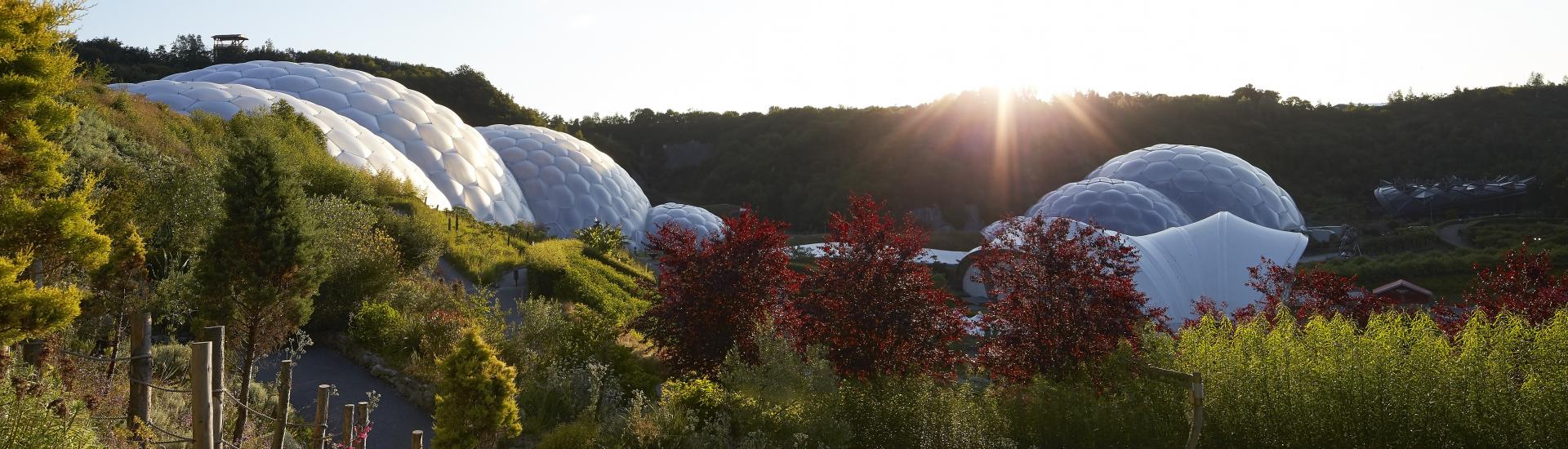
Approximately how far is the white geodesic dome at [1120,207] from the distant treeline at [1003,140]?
23.9 meters

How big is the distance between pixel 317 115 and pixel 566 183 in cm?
1103

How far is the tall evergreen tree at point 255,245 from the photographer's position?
764 centimetres

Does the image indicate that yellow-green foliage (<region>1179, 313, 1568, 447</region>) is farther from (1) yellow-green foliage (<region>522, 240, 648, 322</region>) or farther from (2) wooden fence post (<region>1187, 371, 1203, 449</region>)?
(1) yellow-green foliage (<region>522, 240, 648, 322</region>)

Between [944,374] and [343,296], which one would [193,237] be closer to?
[343,296]

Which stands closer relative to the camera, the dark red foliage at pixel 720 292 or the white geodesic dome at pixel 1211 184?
the dark red foliage at pixel 720 292

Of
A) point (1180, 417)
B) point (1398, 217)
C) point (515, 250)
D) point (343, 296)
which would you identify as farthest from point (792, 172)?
point (1180, 417)

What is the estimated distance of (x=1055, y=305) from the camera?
8.27 m

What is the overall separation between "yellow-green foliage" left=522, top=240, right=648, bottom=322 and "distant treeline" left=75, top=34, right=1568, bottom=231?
136 ft

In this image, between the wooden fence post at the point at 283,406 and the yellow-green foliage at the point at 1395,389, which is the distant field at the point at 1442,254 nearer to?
the yellow-green foliage at the point at 1395,389

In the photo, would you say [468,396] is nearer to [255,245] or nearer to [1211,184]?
[255,245]

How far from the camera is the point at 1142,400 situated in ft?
26.3

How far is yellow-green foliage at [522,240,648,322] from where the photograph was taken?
16156 millimetres

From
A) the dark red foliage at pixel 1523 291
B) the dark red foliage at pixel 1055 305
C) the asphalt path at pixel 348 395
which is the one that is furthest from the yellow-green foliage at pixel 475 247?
the dark red foliage at pixel 1523 291

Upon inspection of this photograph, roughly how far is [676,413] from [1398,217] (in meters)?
54.3
